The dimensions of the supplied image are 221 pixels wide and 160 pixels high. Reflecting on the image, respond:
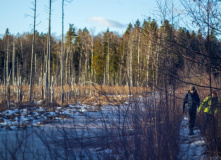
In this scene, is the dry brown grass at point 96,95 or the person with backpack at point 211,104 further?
the person with backpack at point 211,104

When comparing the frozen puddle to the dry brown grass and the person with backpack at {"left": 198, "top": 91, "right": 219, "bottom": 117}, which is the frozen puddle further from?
the dry brown grass

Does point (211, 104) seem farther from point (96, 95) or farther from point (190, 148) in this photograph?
point (96, 95)

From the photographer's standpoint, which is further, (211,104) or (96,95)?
(96,95)

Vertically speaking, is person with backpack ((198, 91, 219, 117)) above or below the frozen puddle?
above

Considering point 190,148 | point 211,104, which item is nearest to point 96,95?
point 190,148

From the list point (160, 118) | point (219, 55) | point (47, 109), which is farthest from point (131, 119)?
point (47, 109)

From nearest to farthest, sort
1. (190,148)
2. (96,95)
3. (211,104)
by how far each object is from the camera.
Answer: (211,104) → (190,148) → (96,95)

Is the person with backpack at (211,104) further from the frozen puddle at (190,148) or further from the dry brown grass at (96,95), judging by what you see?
the dry brown grass at (96,95)

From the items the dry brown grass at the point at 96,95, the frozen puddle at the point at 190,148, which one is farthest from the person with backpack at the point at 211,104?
the dry brown grass at the point at 96,95

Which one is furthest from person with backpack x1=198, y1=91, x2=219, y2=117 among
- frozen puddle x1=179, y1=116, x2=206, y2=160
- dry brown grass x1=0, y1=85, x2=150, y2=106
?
dry brown grass x1=0, y1=85, x2=150, y2=106

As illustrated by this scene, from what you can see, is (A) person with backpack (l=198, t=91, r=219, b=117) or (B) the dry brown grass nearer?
(B) the dry brown grass

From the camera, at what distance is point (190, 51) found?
4.58 metres

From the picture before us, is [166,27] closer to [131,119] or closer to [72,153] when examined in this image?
[131,119]

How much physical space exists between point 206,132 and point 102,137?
2.43 meters
